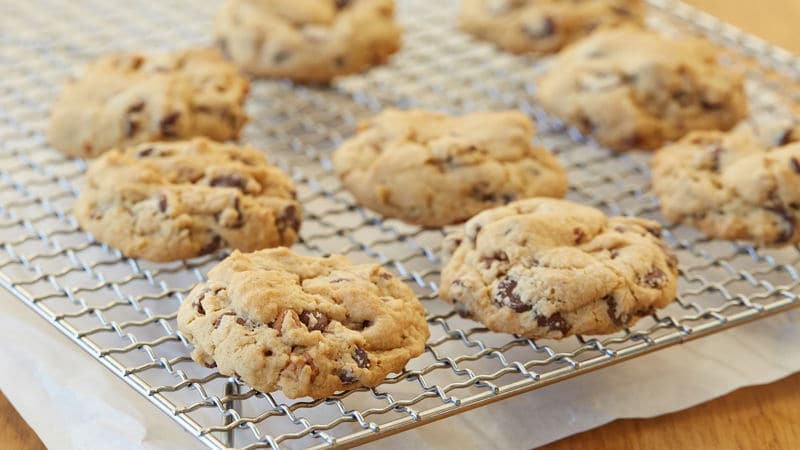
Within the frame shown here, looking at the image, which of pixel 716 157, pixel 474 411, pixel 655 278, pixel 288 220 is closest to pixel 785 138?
pixel 716 157

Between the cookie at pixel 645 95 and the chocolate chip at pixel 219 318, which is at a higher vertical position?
the cookie at pixel 645 95

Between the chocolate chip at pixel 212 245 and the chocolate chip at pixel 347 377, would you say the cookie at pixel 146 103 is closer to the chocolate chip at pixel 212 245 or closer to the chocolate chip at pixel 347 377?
the chocolate chip at pixel 212 245

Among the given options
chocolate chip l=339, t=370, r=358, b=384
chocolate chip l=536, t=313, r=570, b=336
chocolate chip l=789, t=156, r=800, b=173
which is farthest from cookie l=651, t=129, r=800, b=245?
chocolate chip l=339, t=370, r=358, b=384

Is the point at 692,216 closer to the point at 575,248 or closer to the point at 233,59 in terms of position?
the point at 575,248

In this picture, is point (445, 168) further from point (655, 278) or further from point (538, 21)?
point (538, 21)

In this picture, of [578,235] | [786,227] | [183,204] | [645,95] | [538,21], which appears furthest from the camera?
[538,21]

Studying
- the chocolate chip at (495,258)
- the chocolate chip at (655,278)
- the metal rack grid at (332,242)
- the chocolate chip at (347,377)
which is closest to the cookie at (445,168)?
the metal rack grid at (332,242)
